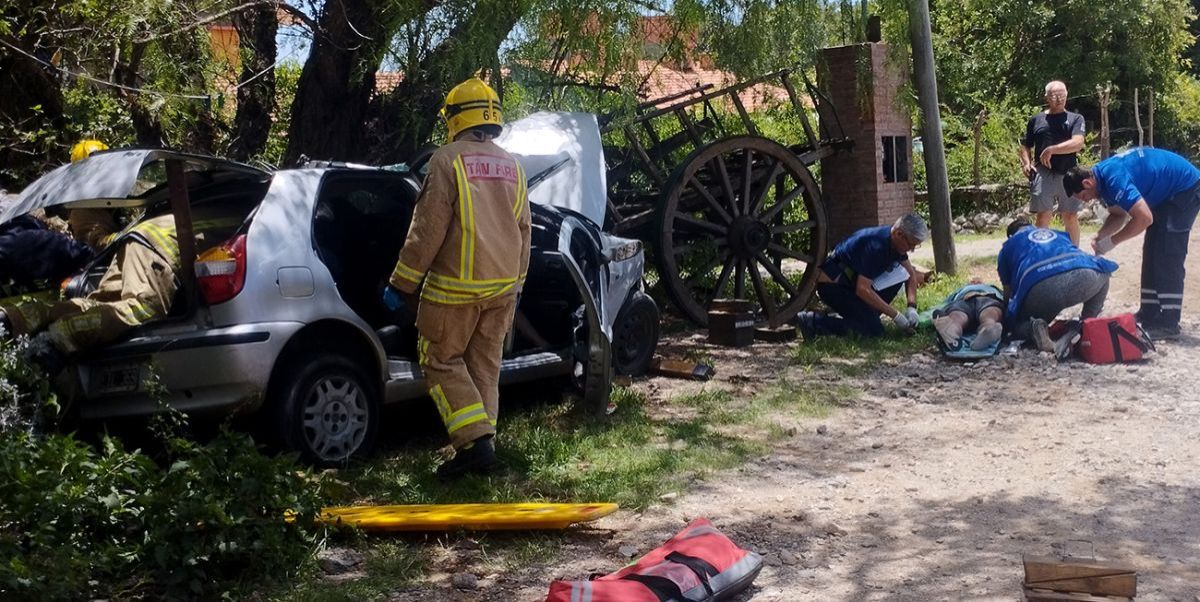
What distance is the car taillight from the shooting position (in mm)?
5621

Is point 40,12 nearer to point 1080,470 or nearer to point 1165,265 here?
point 1080,470

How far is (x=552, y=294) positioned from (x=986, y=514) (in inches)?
117

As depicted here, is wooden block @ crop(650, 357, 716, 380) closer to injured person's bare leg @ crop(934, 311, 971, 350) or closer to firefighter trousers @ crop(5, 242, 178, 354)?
injured person's bare leg @ crop(934, 311, 971, 350)

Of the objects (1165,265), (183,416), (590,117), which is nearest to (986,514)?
(183,416)

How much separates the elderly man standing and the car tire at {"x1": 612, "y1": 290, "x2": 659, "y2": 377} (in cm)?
439

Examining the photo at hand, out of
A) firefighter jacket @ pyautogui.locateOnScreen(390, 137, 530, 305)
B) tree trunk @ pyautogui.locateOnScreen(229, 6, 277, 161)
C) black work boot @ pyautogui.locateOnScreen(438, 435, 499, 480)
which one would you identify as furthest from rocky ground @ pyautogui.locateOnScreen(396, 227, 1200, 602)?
tree trunk @ pyautogui.locateOnScreen(229, 6, 277, 161)

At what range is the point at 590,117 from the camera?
27.8 ft

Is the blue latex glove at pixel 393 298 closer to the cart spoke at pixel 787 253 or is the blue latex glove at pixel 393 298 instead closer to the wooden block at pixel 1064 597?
the wooden block at pixel 1064 597

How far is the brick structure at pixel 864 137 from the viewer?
11734 mm

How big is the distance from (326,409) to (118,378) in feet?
3.10

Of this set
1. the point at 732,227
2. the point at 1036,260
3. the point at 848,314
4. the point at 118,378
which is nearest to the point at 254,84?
the point at 732,227

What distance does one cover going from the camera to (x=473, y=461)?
5.86 m

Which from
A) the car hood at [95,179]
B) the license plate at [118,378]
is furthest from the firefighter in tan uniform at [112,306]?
the car hood at [95,179]

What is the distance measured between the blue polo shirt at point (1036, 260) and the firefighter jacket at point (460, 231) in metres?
4.36
